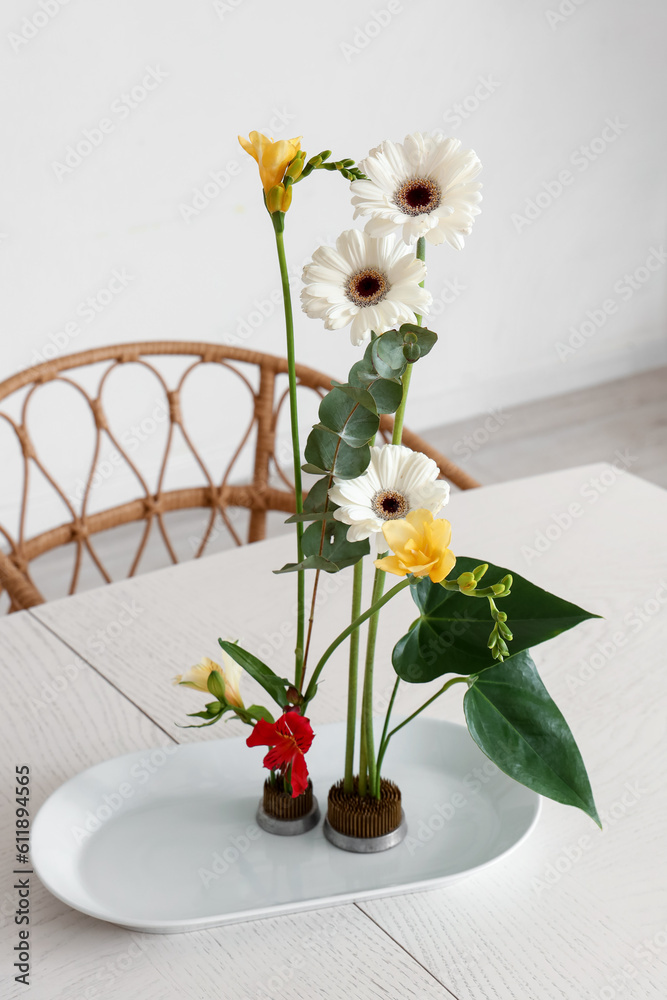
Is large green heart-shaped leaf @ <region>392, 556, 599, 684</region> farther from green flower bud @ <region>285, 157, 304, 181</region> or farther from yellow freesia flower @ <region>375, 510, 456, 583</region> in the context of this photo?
green flower bud @ <region>285, 157, 304, 181</region>

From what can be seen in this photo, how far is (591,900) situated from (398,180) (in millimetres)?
512

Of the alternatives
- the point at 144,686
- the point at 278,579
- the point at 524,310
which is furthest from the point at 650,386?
the point at 144,686

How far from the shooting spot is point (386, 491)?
603 mm

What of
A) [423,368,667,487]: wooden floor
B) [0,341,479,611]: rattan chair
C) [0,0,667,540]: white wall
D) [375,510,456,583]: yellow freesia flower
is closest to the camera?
[375,510,456,583]: yellow freesia flower

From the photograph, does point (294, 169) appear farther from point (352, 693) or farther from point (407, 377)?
point (352, 693)

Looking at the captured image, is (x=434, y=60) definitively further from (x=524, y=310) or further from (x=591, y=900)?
(x=591, y=900)

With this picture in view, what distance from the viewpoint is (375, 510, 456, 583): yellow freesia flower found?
557 mm

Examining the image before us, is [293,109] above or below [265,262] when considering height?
above

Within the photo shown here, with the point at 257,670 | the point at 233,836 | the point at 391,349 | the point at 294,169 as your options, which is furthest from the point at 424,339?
the point at 233,836

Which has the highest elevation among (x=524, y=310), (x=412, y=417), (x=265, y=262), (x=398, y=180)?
(x=398, y=180)

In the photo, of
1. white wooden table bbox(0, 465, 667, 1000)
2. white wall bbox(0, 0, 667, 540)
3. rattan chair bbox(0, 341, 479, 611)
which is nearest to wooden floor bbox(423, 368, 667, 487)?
white wall bbox(0, 0, 667, 540)

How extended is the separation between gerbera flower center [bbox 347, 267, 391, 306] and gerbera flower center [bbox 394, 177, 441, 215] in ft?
0.13

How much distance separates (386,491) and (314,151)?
221cm

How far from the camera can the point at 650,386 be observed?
11.6 ft
